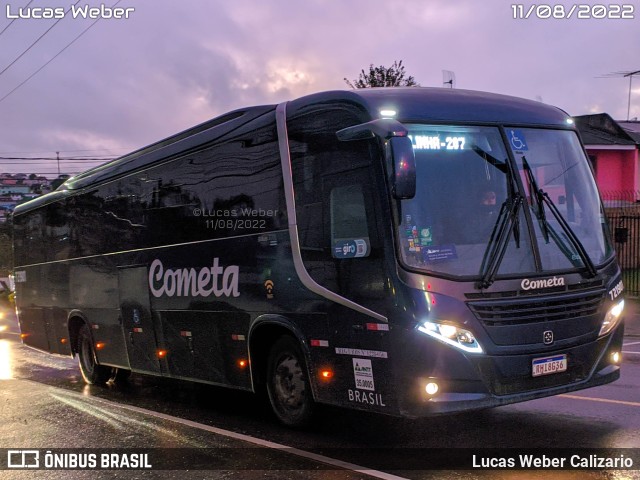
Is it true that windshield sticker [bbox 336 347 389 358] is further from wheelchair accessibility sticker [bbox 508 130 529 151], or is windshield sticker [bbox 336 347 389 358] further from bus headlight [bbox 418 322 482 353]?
wheelchair accessibility sticker [bbox 508 130 529 151]

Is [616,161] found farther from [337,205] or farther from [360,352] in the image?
[360,352]

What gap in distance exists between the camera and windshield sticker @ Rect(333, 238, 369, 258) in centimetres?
705

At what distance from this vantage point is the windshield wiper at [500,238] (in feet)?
22.2

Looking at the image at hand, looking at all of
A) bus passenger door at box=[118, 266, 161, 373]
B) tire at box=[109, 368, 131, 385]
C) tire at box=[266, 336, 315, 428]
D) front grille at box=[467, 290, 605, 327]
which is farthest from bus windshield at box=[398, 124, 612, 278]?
tire at box=[109, 368, 131, 385]

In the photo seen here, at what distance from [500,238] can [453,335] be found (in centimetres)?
98

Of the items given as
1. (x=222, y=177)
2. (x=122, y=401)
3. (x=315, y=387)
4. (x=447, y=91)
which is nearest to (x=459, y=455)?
(x=315, y=387)

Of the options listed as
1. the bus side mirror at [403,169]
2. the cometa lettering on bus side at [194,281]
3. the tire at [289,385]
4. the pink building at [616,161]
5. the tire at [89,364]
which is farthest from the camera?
the pink building at [616,161]

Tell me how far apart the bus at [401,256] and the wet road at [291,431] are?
1.55 ft

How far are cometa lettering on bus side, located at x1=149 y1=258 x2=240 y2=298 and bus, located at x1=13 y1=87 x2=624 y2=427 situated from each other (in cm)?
3

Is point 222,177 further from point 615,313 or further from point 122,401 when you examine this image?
point 615,313

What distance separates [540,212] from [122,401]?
670 centimetres

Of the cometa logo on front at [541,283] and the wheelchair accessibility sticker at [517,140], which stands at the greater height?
the wheelchair accessibility sticker at [517,140]

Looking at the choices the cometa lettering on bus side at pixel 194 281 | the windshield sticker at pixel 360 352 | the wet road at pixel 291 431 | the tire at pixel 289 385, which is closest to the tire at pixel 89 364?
the wet road at pixel 291 431

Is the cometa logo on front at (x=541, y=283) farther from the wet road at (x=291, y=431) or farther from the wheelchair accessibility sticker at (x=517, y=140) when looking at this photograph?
the wet road at (x=291, y=431)
